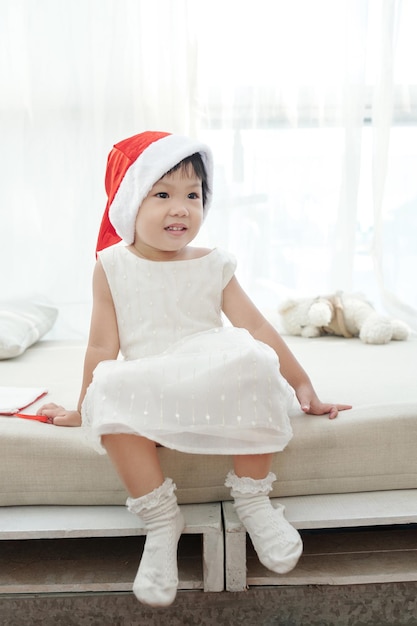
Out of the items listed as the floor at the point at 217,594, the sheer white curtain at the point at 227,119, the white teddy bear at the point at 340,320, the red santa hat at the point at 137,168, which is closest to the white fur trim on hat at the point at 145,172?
the red santa hat at the point at 137,168

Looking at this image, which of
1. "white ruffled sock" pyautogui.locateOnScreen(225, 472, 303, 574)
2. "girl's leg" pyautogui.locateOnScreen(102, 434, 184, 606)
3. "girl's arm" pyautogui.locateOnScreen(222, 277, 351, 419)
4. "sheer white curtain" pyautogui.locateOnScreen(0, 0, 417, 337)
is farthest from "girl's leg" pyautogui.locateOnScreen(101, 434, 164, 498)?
"sheer white curtain" pyautogui.locateOnScreen(0, 0, 417, 337)

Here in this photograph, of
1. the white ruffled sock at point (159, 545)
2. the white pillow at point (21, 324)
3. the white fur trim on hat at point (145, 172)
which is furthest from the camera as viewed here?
the white pillow at point (21, 324)

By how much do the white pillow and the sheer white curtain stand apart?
99 millimetres

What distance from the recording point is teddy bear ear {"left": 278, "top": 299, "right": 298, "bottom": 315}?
A: 81.3 inches

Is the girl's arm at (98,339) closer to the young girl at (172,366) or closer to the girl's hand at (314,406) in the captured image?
the young girl at (172,366)

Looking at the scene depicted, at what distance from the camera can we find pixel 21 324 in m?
1.95

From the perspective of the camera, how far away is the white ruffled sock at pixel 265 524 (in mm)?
999

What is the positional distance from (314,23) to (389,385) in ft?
4.23

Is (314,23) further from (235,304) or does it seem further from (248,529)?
(248,529)

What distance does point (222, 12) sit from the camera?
7.06 feet

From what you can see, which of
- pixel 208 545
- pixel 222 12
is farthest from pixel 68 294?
pixel 208 545

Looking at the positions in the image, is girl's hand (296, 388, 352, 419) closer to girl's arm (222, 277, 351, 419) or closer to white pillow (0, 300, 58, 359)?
girl's arm (222, 277, 351, 419)

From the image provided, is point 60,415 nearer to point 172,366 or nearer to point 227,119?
point 172,366

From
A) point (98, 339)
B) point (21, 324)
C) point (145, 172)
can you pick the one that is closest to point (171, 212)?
point (145, 172)
